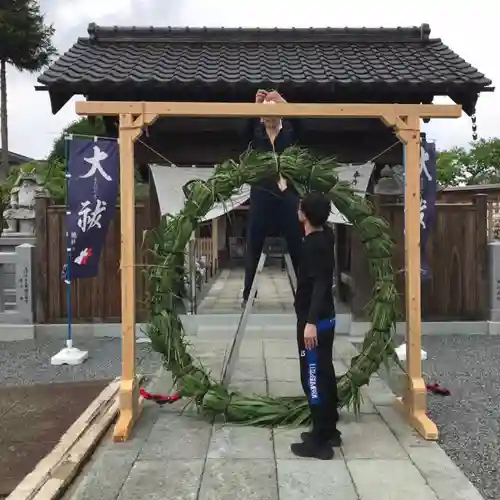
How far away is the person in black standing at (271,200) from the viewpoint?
5.18 m

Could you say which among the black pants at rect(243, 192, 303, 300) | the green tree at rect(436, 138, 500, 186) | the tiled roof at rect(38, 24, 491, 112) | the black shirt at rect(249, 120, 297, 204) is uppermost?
the green tree at rect(436, 138, 500, 186)

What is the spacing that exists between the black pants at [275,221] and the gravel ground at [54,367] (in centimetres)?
215

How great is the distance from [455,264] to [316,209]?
565 centimetres

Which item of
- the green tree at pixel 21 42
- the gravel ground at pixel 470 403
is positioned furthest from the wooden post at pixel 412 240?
the green tree at pixel 21 42

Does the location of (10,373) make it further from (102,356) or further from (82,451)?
(82,451)

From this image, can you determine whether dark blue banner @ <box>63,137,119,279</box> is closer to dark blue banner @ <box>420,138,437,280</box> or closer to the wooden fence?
the wooden fence

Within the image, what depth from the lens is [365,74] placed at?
815 cm

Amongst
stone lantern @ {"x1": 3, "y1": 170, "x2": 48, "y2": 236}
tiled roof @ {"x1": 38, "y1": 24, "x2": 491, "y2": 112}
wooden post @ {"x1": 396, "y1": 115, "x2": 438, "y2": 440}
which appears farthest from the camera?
stone lantern @ {"x1": 3, "y1": 170, "x2": 48, "y2": 236}

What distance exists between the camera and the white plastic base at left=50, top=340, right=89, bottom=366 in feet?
23.6

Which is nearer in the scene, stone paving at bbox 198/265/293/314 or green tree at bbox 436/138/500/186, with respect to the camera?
stone paving at bbox 198/265/293/314

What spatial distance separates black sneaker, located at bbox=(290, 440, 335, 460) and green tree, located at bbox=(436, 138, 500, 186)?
37181 mm

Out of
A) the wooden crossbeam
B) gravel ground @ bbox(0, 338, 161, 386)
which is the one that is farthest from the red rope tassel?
the wooden crossbeam

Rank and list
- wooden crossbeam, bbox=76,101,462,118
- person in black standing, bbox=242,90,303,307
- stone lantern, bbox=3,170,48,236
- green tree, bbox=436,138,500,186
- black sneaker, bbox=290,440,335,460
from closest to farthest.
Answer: black sneaker, bbox=290,440,335,460 → wooden crossbeam, bbox=76,101,462,118 → person in black standing, bbox=242,90,303,307 → stone lantern, bbox=3,170,48,236 → green tree, bbox=436,138,500,186

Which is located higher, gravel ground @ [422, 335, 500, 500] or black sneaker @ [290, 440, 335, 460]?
black sneaker @ [290, 440, 335, 460]
